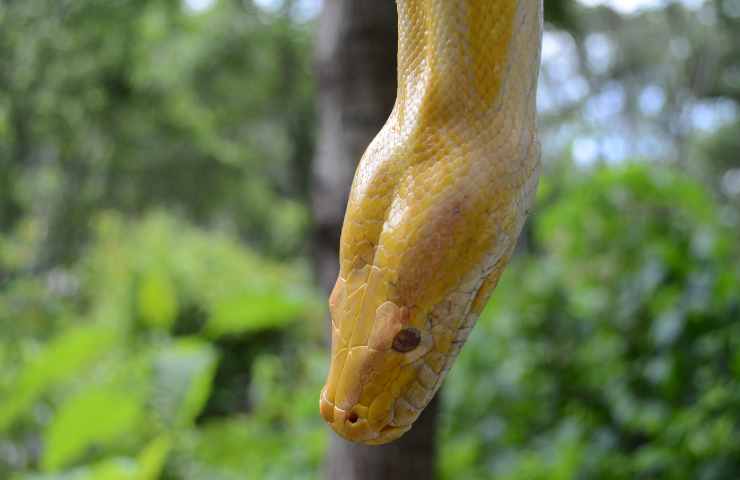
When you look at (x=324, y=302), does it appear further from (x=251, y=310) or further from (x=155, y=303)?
(x=155, y=303)

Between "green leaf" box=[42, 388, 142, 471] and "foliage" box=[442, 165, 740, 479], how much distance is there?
108cm

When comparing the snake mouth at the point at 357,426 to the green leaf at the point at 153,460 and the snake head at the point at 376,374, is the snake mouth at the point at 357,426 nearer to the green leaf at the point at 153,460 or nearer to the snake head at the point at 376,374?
the snake head at the point at 376,374

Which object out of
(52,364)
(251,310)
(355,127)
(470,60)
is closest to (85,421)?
(52,364)

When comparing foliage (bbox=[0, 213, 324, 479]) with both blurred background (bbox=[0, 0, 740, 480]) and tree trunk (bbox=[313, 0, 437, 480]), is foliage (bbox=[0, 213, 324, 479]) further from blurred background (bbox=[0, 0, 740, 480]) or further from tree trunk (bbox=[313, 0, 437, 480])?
tree trunk (bbox=[313, 0, 437, 480])

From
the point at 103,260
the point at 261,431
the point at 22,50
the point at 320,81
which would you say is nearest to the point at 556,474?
the point at 320,81

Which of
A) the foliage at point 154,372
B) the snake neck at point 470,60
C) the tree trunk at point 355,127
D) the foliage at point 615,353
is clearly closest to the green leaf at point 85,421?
the foliage at point 154,372

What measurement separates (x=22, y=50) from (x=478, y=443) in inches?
194

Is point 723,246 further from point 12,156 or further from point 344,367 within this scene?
point 12,156

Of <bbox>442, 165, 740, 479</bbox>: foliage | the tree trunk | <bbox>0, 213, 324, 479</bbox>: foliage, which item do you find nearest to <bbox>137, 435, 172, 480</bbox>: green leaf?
<bbox>0, 213, 324, 479</bbox>: foliage

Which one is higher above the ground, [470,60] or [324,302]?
[470,60]

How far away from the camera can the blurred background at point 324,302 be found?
2363 mm

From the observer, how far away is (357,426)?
2.69 feet

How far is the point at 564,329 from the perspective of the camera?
3.17 meters

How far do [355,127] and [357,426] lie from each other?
1160 millimetres
